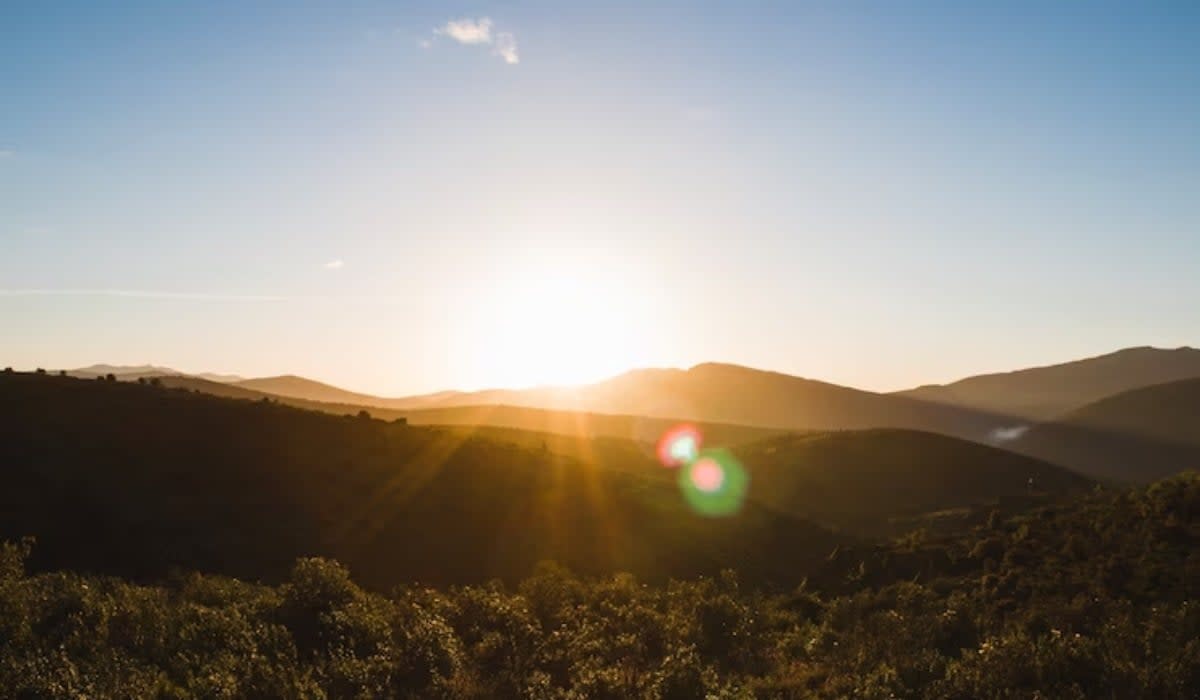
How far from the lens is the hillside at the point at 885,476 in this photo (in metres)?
78.9

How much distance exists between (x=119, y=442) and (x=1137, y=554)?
4721 cm

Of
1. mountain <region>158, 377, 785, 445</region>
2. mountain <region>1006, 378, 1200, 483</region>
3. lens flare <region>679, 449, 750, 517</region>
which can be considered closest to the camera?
lens flare <region>679, 449, 750, 517</region>

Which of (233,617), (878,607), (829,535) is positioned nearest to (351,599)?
(233,617)

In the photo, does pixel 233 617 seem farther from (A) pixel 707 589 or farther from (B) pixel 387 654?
(A) pixel 707 589

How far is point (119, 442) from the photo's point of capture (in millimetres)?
41781

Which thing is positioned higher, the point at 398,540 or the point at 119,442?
the point at 119,442

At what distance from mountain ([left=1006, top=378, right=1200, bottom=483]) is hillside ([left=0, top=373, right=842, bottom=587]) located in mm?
97864

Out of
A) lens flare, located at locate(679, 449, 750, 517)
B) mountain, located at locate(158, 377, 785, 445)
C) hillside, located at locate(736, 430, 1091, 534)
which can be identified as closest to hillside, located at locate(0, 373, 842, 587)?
lens flare, located at locate(679, 449, 750, 517)

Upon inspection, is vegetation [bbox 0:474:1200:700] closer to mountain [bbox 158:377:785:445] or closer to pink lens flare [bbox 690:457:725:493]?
pink lens flare [bbox 690:457:725:493]

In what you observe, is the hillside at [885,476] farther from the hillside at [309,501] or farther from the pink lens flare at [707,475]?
the hillside at [309,501]

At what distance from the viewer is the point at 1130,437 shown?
5497 inches

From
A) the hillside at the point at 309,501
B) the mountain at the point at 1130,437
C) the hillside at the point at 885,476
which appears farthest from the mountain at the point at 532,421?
the hillside at the point at 309,501

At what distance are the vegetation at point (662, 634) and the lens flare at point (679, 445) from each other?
7359cm

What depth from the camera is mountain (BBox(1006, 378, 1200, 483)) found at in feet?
402
